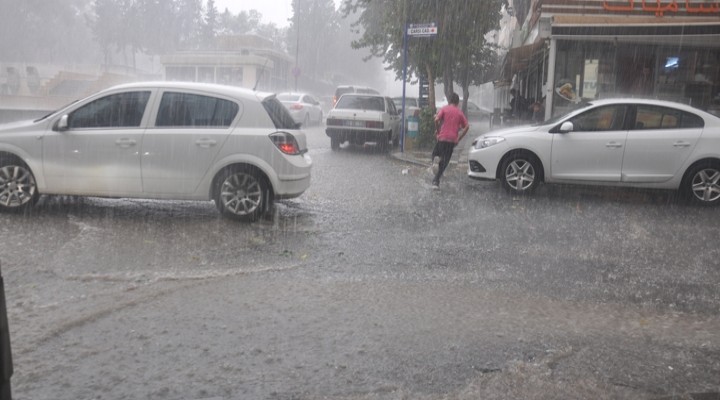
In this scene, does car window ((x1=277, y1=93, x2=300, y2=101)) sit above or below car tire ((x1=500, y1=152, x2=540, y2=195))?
above

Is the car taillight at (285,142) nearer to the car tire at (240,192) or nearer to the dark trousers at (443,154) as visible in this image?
the car tire at (240,192)

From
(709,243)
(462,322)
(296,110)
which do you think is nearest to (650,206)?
(709,243)

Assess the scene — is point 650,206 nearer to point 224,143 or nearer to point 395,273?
point 395,273

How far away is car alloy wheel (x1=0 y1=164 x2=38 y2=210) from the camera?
26.4 ft

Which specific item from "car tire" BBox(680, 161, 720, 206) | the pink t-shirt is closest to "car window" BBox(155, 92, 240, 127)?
the pink t-shirt

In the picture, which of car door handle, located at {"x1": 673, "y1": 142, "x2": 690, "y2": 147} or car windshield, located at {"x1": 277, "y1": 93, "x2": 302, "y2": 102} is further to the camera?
car windshield, located at {"x1": 277, "y1": 93, "x2": 302, "y2": 102}

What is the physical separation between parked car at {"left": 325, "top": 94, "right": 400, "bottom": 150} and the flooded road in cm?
958

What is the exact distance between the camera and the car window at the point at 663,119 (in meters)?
10.3

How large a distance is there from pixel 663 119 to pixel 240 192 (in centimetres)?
678

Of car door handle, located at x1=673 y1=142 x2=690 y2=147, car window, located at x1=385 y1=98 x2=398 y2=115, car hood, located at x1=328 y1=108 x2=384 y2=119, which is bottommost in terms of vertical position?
car door handle, located at x1=673 y1=142 x2=690 y2=147

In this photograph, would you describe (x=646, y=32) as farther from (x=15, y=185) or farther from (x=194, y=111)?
(x=15, y=185)

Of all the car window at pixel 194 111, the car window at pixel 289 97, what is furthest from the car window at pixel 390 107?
the car window at pixel 194 111

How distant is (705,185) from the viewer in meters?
10.1

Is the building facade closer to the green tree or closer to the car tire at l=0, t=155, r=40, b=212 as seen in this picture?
the green tree
